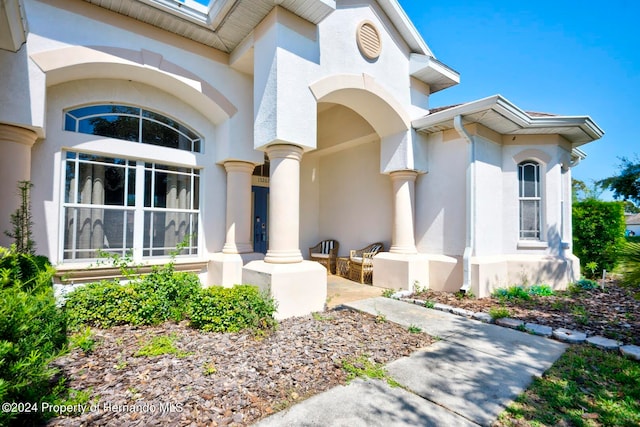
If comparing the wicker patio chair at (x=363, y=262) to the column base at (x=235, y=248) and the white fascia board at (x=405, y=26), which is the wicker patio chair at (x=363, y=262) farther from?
the white fascia board at (x=405, y=26)

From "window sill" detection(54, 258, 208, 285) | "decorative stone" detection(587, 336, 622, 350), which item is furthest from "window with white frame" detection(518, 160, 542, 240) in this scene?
"window sill" detection(54, 258, 208, 285)

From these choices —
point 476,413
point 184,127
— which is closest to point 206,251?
point 184,127

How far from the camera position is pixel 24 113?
4.34m

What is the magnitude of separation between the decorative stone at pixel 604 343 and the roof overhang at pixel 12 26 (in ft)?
27.8

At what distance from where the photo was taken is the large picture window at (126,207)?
5.26 metres

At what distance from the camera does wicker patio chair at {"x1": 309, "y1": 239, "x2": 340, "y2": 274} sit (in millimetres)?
9406

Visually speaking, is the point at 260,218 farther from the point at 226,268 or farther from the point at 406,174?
the point at 406,174

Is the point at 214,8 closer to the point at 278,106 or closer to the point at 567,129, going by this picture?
the point at 278,106

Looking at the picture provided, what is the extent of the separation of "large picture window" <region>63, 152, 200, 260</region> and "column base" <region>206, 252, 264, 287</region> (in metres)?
0.58

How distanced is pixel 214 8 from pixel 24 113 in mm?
3522

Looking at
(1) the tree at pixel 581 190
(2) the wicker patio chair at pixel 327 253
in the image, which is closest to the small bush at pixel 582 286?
(2) the wicker patio chair at pixel 327 253

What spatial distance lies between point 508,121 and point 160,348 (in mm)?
7780

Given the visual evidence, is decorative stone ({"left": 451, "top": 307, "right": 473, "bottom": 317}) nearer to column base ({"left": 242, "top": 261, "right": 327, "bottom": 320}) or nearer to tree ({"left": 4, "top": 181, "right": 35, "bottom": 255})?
column base ({"left": 242, "top": 261, "right": 327, "bottom": 320})

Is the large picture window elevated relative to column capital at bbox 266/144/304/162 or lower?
lower
